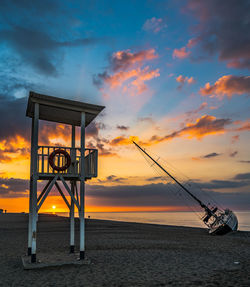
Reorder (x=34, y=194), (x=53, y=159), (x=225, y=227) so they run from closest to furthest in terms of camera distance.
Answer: (x=34, y=194), (x=53, y=159), (x=225, y=227)

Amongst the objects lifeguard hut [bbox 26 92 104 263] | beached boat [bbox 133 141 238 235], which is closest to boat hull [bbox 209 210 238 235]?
beached boat [bbox 133 141 238 235]

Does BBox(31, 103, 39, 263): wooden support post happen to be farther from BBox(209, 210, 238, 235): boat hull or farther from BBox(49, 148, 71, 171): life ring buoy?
BBox(209, 210, 238, 235): boat hull

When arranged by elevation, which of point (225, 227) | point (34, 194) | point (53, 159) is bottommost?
point (225, 227)

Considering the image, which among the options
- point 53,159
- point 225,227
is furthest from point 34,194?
point 225,227

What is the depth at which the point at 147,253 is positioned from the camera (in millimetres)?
17469

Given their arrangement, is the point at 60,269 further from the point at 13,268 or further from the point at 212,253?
the point at 212,253

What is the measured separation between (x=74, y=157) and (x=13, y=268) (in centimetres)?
552

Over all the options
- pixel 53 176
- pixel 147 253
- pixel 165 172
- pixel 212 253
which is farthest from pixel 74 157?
pixel 165 172

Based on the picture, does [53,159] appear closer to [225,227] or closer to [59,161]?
[59,161]

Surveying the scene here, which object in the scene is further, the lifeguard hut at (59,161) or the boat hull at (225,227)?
the boat hull at (225,227)

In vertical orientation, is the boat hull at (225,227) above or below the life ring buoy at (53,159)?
below

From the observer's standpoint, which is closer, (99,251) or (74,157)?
(74,157)

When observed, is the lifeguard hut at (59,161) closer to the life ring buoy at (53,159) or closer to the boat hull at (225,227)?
the life ring buoy at (53,159)

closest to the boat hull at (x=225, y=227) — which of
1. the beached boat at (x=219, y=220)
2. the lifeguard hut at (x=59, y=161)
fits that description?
the beached boat at (x=219, y=220)
